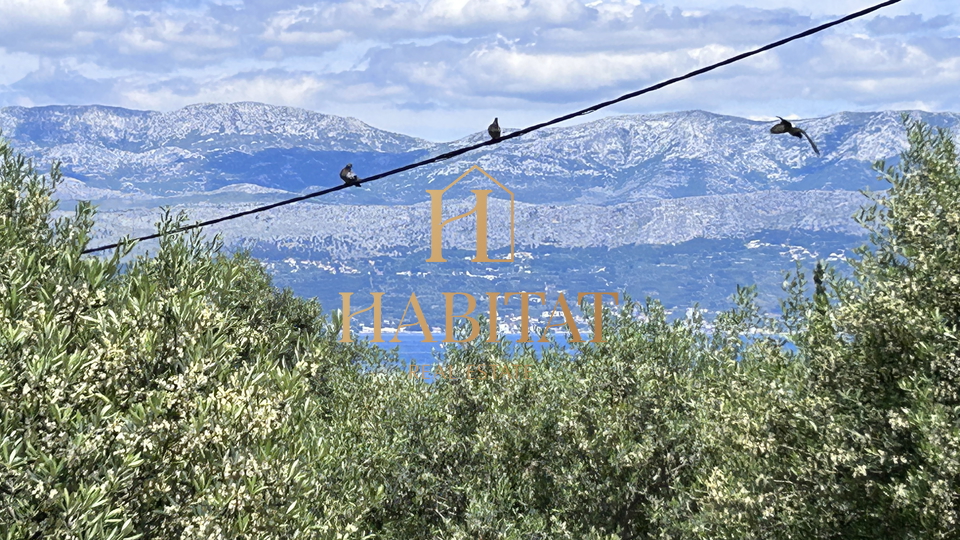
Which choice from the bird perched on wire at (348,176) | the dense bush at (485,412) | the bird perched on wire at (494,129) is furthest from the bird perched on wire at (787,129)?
the bird perched on wire at (348,176)

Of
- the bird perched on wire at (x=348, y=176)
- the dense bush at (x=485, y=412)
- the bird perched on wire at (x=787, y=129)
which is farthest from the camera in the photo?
the bird perched on wire at (x=348, y=176)

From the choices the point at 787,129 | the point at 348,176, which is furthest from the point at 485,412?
the point at 787,129

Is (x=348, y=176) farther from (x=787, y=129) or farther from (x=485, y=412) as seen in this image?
(x=485, y=412)

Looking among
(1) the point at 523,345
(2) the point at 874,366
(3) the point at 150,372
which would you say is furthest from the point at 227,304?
(1) the point at 523,345

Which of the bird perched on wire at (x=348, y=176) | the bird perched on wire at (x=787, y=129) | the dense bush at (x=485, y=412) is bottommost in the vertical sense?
the dense bush at (x=485, y=412)

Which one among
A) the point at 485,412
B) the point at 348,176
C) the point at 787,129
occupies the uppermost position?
the point at 787,129

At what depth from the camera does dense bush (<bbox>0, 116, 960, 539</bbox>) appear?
8.61 metres

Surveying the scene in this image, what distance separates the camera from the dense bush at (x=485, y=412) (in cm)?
861

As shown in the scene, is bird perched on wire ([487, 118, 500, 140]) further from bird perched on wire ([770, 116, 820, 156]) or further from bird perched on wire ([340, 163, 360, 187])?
bird perched on wire ([770, 116, 820, 156])

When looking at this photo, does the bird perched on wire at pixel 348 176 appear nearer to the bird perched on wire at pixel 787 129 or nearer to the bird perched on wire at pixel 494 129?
the bird perched on wire at pixel 494 129

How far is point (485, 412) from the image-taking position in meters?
24.8

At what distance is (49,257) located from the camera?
472 inches

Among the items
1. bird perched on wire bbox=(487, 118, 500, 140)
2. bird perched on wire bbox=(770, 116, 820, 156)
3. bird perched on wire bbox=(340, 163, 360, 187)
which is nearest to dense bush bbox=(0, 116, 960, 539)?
bird perched on wire bbox=(340, 163, 360, 187)

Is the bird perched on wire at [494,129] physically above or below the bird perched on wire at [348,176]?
above
